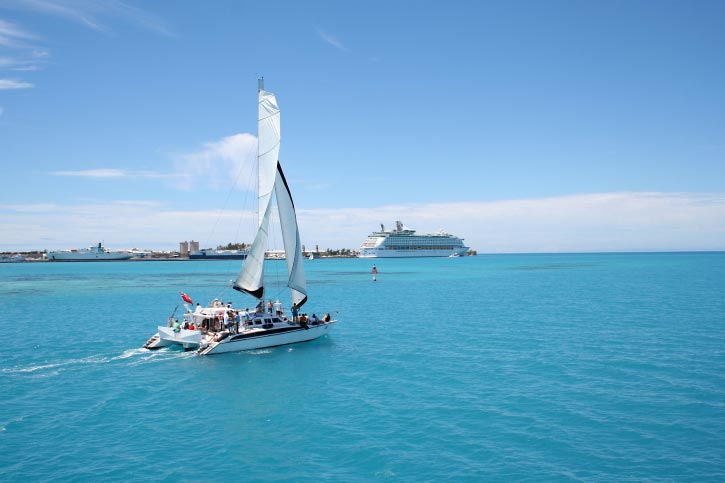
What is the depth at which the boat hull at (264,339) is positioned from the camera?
91.8ft

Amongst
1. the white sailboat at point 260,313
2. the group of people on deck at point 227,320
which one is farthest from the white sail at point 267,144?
the group of people on deck at point 227,320

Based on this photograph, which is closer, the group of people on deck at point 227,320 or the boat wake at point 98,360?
the boat wake at point 98,360

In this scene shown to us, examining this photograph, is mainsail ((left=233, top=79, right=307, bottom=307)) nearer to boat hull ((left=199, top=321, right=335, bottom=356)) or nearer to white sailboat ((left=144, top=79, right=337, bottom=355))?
white sailboat ((left=144, top=79, right=337, bottom=355))

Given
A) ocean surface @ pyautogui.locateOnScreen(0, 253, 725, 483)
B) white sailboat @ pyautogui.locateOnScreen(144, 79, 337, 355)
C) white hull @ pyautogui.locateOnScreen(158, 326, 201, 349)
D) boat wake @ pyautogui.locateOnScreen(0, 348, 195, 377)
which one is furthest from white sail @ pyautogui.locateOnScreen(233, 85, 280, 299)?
boat wake @ pyautogui.locateOnScreen(0, 348, 195, 377)

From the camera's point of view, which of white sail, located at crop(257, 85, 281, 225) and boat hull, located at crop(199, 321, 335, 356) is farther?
white sail, located at crop(257, 85, 281, 225)

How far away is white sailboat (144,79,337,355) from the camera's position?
1140 inches

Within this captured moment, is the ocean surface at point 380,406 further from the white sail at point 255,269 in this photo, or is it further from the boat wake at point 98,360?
the white sail at point 255,269

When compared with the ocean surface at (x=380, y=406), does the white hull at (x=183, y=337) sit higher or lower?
higher

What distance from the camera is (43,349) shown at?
97.0 ft

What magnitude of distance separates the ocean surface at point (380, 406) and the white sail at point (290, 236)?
3880mm

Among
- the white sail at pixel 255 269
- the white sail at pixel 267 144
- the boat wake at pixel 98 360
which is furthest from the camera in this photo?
the white sail at pixel 255 269

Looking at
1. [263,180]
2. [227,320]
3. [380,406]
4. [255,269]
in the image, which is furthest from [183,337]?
[380,406]

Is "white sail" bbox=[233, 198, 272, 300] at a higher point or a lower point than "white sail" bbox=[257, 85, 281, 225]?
lower

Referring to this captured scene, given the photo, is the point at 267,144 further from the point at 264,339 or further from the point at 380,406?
the point at 380,406
